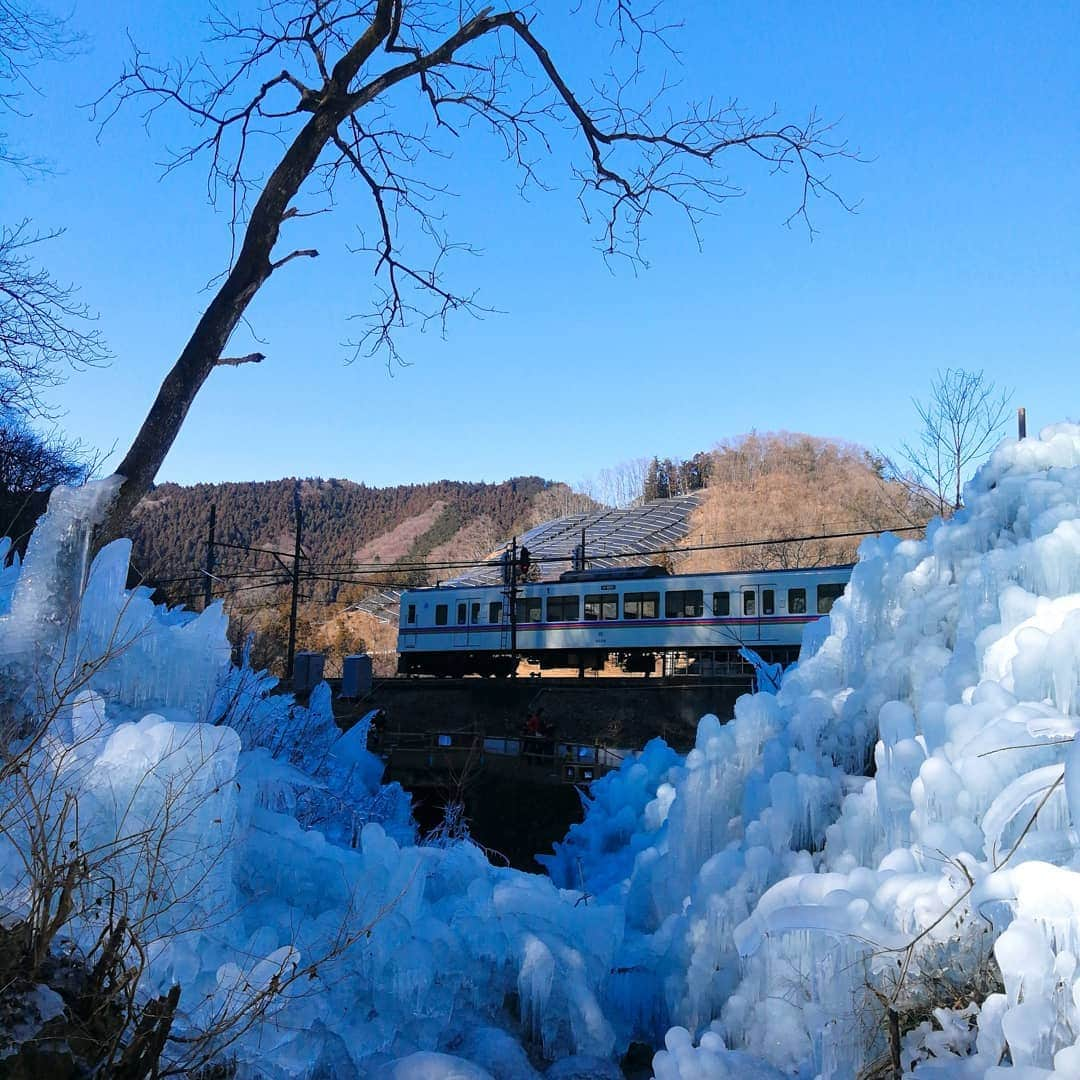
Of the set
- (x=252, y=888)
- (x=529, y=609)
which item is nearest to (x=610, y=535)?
(x=529, y=609)

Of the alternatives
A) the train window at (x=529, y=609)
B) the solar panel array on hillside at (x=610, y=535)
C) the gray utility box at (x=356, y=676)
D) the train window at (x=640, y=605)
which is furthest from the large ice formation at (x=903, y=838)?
the solar panel array on hillside at (x=610, y=535)

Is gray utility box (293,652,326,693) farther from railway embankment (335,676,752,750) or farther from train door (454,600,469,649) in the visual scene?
train door (454,600,469,649)

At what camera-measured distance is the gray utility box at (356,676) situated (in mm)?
21984

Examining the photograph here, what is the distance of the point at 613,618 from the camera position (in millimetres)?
25422

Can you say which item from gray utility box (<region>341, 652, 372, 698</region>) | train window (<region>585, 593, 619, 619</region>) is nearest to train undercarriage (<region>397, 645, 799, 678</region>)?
train window (<region>585, 593, 619, 619</region>)

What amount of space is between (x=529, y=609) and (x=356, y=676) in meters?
6.35

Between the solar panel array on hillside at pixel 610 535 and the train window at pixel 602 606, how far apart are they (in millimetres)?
28891

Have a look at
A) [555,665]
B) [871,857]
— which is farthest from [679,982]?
[555,665]

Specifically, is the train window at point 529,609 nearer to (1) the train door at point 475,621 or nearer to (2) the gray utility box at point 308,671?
(1) the train door at point 475,621

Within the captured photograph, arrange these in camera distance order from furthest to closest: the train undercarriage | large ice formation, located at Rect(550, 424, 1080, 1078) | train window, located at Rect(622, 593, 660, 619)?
train window, located at Rect(622, 593, 660, 619)
the train undercarriage
large ice formation, located at Rect(550, 424, 1080, 1078)

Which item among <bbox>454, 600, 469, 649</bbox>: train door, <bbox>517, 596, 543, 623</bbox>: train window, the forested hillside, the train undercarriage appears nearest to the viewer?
the train undercarriage

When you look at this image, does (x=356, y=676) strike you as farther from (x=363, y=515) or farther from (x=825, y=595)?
(x=363, y=515)

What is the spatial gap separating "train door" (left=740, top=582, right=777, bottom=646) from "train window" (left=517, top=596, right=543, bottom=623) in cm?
602

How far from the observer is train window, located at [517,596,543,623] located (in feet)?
87.8
